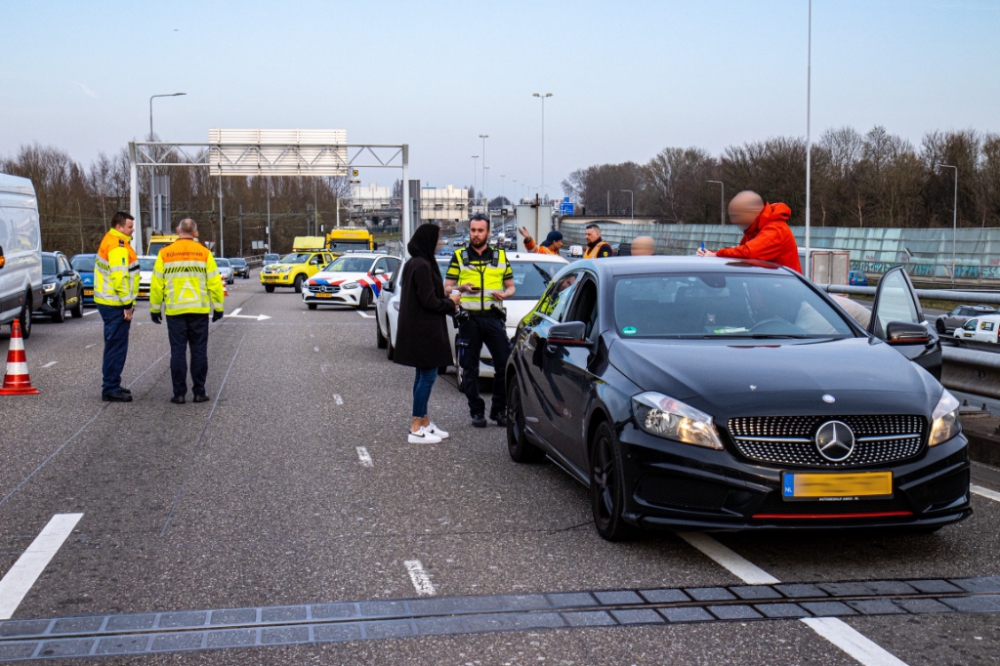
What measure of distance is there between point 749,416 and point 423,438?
439cm

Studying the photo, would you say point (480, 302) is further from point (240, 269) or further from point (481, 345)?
point (240, 269)

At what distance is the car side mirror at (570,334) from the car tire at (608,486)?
67cm

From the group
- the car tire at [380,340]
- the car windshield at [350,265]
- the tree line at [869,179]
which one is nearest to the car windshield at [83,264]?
the car windshield at [350,265]

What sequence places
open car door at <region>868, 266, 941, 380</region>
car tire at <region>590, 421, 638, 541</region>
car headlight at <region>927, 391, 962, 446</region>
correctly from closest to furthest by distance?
car headlight at <region>927, 391, 962, 446</region> < car tire at <region>590, 421, 638, 541</region> < open car door at <region>868, 266, 941, 380</region>

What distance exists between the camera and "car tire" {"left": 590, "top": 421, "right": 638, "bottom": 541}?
5602 millimetres

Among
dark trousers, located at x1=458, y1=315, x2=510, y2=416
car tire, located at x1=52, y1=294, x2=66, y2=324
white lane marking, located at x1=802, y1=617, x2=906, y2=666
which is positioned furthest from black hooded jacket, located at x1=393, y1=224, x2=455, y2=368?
car tire, located at x1=52, y1=294, x2=66, y2=324

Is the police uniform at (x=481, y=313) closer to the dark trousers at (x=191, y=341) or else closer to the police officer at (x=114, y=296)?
the dark trousers at (x=191, y=341)

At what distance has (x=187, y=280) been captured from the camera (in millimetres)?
11609

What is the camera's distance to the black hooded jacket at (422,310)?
355 inches

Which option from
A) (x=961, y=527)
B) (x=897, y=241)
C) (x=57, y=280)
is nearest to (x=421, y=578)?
(x=961, y=527)

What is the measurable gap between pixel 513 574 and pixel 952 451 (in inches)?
84.1

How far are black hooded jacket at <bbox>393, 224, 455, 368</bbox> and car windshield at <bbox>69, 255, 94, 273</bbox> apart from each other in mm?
25255

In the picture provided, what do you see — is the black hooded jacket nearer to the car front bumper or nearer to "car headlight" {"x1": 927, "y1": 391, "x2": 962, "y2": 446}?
the car front bumper

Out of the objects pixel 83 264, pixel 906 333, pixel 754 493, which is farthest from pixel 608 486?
pixel 83 264
